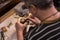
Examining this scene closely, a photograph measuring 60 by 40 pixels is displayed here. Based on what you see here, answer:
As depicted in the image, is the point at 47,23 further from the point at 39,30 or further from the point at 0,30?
the point at 0,30

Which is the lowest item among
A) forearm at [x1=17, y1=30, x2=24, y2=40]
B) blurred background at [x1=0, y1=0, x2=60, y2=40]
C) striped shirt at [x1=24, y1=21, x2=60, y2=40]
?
striped shirt at [x1=24, y1=21, x2=60, y2=40]

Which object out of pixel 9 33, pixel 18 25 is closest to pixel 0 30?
pixel 9 33

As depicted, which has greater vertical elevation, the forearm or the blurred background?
the blurred background

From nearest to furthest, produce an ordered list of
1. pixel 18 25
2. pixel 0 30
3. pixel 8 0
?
pixel 18 25, pixel 0 30, pixel 8 0

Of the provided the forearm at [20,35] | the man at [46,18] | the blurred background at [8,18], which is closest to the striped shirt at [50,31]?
the man at [46,18]

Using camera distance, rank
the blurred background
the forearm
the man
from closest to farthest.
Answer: the man → the forearm → the blurred background

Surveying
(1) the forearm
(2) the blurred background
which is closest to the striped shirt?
(1) the forearm

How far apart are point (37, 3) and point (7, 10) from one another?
0.75m

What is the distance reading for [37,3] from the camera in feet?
3.30

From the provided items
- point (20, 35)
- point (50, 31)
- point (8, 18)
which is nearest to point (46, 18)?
point (50, 31)

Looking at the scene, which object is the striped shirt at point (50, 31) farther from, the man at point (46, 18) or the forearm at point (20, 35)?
the forearm at point (20, 35)

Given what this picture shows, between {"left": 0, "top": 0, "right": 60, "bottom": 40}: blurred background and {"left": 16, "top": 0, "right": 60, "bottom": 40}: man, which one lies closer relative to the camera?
{"left": 16, "top": 0, "right": 60, "bottom": 40}: man

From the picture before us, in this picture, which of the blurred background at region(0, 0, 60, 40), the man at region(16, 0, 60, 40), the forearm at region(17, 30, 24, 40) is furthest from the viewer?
the blurred background at region(0, 0, 60, 40)

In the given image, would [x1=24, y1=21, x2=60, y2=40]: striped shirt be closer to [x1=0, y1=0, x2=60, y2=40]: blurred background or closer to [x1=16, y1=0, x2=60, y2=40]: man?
[x1=16, y1=0, x2=60, y2=40]: man
